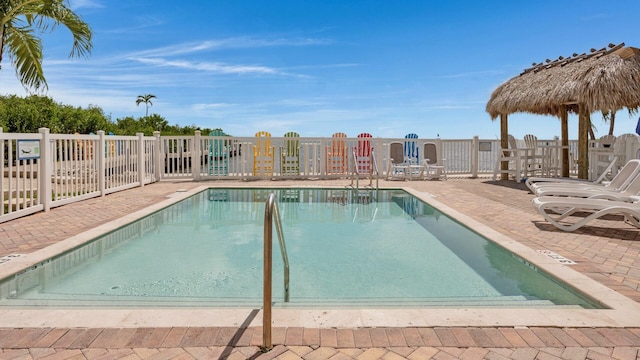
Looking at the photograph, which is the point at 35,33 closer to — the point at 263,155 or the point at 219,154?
the point at 219,154

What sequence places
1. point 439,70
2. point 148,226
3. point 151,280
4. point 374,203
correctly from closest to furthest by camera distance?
point 151,280 < point 148,226 < point 374,203 < point 439,70

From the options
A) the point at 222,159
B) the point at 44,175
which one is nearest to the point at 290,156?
the point at 222,159

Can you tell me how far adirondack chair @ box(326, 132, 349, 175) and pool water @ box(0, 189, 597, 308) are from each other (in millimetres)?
6220

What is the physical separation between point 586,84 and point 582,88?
0.11 metres

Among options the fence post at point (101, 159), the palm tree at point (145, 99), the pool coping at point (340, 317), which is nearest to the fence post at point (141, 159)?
the fence post at point (101, 159)

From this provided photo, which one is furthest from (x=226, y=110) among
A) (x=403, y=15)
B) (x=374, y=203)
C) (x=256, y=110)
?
(x=374, y=203)

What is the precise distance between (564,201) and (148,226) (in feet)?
18.4

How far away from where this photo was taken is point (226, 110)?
2669cm

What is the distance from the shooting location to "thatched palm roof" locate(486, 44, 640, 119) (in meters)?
8.38

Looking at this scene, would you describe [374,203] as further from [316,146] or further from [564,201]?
[316,146]

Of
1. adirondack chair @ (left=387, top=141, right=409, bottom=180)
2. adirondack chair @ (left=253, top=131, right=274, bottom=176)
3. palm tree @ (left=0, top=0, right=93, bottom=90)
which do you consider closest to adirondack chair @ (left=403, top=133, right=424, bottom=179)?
adirondack chair @ (left=387, top=141, right=409, bottom=180)

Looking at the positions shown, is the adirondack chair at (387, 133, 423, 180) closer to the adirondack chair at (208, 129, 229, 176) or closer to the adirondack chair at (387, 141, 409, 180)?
the adirondack chair at (387, 141, 409, 180)

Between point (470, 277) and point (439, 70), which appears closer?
point (470, 277)

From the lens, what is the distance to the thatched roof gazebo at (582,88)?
840 centimetres
